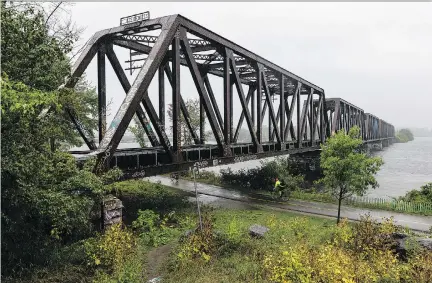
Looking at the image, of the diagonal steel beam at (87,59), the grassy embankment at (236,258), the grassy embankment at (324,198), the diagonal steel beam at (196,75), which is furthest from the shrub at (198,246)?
the grassy embankment at (324,198)

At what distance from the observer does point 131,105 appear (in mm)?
12695

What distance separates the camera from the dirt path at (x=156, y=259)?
9922 mm

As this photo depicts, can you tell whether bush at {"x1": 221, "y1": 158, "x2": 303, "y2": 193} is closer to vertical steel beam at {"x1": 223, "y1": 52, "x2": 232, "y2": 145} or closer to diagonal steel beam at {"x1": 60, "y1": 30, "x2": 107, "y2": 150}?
vertical steel beam at {"x1": 223, "y1": 52, "x2": 232, "y2": 145}

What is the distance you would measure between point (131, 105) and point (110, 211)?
4.29 m

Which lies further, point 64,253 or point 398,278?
point 64,253

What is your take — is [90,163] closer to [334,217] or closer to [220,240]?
[220,240]

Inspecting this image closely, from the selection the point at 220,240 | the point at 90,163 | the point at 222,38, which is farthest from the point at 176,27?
the point at 220,240

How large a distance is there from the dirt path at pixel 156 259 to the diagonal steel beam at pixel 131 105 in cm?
373

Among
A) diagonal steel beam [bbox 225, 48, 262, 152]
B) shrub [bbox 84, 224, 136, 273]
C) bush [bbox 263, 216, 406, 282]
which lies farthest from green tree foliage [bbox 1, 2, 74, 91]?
diagonal steel beam [bbox 225, 48, 262, 152]

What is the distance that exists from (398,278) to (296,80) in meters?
26.1

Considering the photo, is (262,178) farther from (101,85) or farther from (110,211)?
(110,211)

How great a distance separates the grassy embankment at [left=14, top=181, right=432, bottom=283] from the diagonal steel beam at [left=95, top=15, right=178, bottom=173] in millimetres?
2885

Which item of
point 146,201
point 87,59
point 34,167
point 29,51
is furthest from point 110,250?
point 87,59

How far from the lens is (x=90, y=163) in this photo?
10.7m
